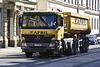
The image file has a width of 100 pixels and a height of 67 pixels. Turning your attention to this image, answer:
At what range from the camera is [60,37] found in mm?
22141

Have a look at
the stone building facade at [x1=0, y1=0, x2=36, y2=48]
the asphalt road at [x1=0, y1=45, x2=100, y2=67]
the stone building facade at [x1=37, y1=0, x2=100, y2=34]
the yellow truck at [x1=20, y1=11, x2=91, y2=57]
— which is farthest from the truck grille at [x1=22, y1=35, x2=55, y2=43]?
the stone building facade at [x1=37, y1=0, x2=100, y2=34]

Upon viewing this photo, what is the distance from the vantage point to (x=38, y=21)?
2164cm

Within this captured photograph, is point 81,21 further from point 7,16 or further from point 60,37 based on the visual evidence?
point 7,16

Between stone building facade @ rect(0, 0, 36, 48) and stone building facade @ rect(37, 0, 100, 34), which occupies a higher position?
stone building facade @ rect(37, 0, 100, 34)

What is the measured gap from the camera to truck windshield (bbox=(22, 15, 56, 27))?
21.4 metres

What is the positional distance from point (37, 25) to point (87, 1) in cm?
4576

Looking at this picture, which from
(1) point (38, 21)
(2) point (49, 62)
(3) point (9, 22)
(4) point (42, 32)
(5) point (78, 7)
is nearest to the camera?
(2) point (49, 62)

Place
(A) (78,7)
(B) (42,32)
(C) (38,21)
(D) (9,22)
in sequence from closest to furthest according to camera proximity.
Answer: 1. (B) (42,32)
2. (C) (38,21)
3. (D) (9,22)
4. (A) (78,7)

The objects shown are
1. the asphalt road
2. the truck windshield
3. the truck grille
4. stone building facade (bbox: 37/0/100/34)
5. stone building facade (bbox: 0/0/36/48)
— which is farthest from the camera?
stone building facade (bbox: 37/0/100/34)

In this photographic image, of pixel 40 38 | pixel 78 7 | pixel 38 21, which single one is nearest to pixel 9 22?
pixel 38 21

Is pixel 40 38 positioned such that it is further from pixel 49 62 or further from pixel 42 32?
pixel 49 62

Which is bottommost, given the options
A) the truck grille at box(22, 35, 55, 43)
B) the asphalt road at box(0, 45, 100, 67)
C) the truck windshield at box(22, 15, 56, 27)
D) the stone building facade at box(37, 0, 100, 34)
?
the asphalt road at box(0, 45, 100, 67)

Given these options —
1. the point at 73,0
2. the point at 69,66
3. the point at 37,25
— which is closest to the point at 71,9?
the point at 73,0

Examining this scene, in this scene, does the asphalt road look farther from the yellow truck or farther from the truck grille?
the truck grille
